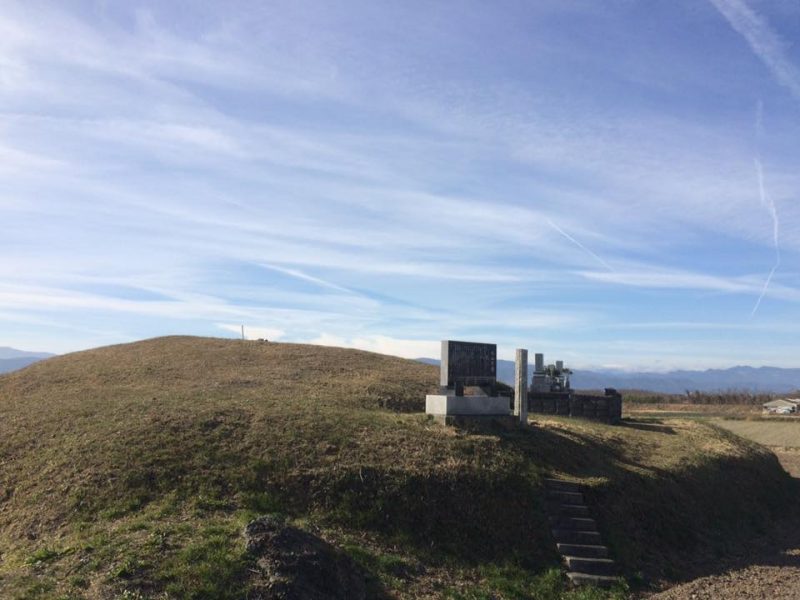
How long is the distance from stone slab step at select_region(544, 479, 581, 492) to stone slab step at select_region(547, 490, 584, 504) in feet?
0.57

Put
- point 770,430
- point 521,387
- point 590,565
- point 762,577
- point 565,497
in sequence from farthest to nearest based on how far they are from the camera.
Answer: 1. point 770,430
2. point 521,387
3. point 565,497
4. point 762,577
5. point 590,565

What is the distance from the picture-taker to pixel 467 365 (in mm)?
20000

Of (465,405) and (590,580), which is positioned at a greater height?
(465,405)

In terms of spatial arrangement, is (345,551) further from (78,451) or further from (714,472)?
(714,472)

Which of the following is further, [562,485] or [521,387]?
[521,387]

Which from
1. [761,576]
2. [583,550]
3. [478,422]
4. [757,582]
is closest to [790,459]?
[761,576]

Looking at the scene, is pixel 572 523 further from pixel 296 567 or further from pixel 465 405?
pixel 296 567

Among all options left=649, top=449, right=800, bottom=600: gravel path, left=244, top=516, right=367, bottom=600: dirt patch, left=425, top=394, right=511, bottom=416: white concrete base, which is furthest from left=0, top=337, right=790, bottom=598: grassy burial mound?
left=649, top=449, right=800, bottom=600: gravel path

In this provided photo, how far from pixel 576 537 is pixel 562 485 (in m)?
1.75

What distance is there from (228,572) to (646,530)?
10739mm

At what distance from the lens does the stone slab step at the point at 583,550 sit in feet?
47.6

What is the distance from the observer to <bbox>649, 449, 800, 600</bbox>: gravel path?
1373 cm

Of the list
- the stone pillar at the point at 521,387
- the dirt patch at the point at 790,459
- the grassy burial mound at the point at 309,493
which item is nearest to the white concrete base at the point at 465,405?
the grassy burial mound at the point at 309,493

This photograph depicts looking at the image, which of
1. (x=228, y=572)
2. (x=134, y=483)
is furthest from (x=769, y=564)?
(x=134, y=483)
